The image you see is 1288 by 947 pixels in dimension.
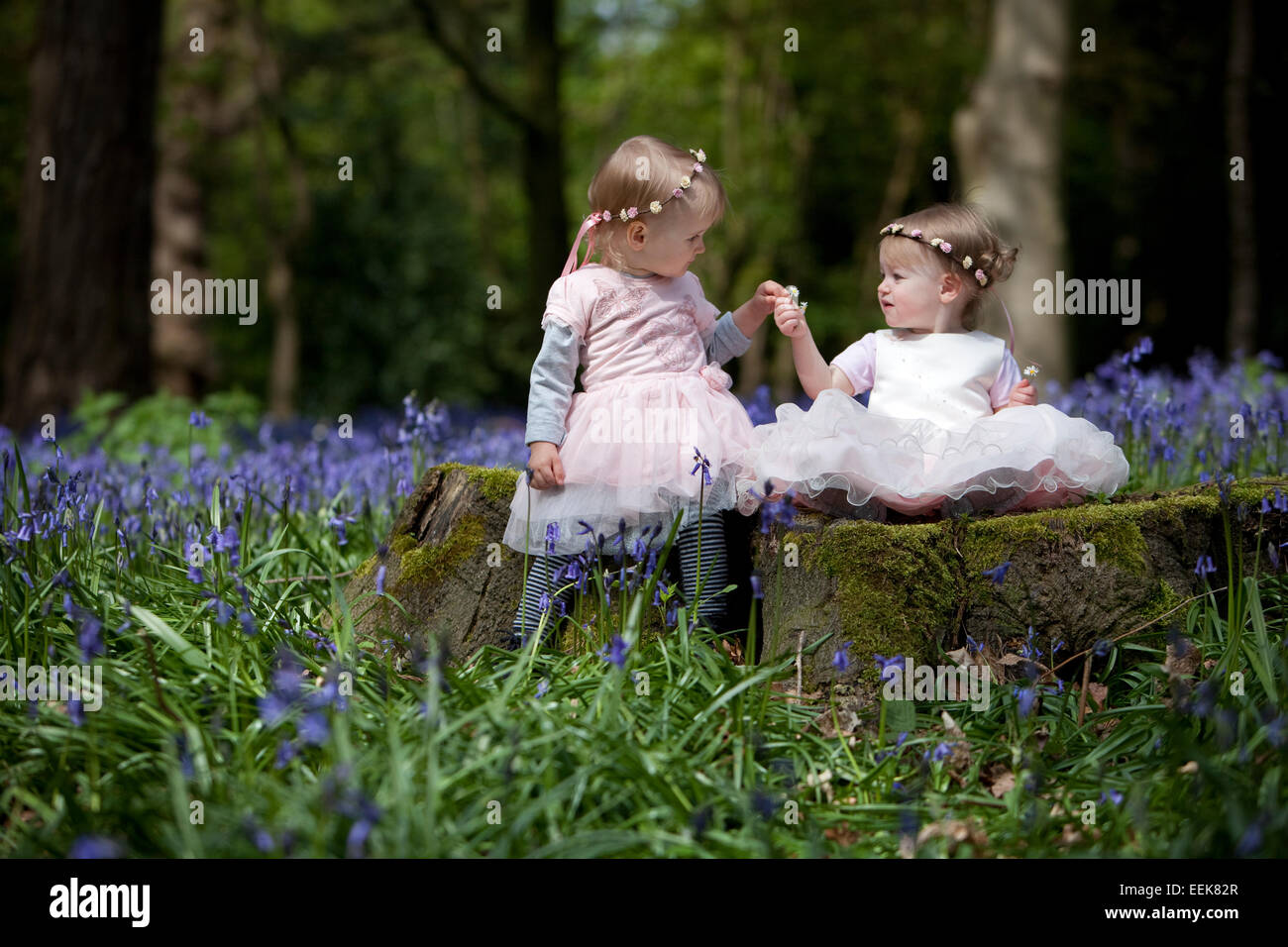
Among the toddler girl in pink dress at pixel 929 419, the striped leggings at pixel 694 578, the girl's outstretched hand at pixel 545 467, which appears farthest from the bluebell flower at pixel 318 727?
the toddler girl in pink dress at pixel 929 419

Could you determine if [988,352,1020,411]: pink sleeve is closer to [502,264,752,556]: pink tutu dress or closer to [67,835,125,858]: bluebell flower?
[502,264,752,556]: pink tutu dress

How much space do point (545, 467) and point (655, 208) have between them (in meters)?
0.84

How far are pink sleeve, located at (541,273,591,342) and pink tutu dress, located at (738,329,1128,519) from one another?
0.65m

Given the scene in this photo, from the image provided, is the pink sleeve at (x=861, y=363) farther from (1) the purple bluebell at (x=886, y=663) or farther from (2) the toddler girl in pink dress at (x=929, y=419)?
(1) the purple bluebell at (x=886, y=663)

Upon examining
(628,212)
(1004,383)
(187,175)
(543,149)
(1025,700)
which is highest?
(187,175)

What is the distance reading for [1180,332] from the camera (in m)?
15.0

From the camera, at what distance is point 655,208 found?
3.39m

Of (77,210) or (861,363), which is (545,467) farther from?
(77,210)

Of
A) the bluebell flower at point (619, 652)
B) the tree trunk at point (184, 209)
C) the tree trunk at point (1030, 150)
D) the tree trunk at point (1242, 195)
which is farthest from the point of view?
the tree trunk at point (184, 209)

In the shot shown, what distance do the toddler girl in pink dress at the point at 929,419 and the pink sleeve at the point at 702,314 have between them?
0.33m

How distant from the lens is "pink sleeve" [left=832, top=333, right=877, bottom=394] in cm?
369

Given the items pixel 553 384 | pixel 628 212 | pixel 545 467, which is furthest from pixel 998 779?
pixel 628 212

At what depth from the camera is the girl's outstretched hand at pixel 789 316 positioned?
3.46 metres

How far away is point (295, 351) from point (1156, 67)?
11698mm
